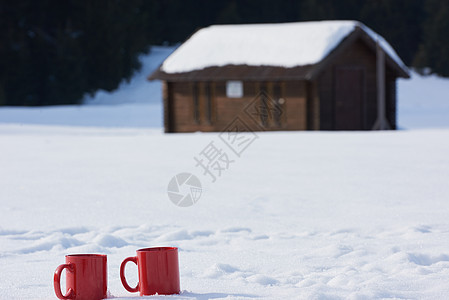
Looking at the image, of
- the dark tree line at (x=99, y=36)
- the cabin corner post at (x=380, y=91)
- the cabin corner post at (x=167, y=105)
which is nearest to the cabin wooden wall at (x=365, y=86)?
the cabin corner post at (x=380, y=91)

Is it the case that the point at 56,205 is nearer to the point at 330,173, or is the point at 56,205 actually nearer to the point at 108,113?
the point at 330,173

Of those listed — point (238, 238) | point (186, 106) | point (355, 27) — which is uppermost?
point (355, 27)

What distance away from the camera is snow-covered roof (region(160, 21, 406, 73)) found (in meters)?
23.0

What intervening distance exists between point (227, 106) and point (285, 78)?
257 cm

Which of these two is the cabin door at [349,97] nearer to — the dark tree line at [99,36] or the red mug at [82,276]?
the red mug at [82,276]

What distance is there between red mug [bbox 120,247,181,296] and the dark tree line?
38182 mm

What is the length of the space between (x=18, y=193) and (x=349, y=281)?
6.18 metres

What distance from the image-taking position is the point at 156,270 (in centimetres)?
470

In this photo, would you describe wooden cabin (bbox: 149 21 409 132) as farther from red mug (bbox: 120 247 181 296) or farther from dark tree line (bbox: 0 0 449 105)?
dark tree line (bbox: 0 0 449 105)

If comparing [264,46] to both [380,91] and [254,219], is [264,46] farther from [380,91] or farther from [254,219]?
[254,219]

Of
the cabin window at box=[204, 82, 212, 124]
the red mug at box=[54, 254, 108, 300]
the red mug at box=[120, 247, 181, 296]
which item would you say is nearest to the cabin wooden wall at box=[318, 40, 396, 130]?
the cabin window at box=[204, 82, 212, 124]

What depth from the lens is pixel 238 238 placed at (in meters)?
7.70

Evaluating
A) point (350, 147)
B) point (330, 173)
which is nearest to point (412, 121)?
point (350, 147)

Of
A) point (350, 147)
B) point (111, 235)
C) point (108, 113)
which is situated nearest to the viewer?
point (111, 235)
